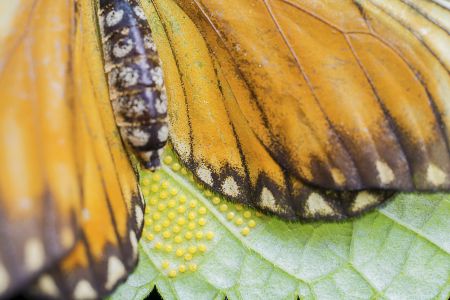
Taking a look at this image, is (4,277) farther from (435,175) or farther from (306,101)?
(435,175)

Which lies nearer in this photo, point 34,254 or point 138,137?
point 34,254

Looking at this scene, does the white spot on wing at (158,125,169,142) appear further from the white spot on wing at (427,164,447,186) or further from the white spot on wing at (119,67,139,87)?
the white spot on wing at (427,164,447,186)

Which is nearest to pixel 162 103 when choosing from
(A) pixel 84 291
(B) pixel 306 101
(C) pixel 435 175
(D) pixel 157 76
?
(D) pixel 157 76

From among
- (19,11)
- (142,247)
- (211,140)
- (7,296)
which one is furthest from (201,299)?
(19,11)

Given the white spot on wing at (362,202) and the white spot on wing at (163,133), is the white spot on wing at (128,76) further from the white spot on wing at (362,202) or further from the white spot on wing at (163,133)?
the white spot on wing at (362,202)

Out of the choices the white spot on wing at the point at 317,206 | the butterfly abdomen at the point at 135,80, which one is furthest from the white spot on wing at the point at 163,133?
the white spot on wing at the point at 317,206

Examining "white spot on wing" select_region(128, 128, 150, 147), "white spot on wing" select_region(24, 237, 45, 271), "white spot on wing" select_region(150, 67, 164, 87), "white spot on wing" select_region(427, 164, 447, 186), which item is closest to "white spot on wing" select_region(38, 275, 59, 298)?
"white spot on wing" select_region(24, 237, 45, 271)
